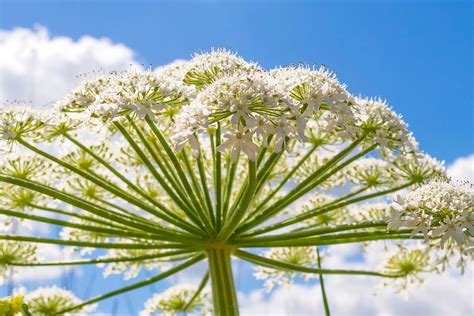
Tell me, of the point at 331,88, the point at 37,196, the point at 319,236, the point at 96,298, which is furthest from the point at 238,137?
the point at 37,196

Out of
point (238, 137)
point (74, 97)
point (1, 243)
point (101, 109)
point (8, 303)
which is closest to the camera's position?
point (8, 303)

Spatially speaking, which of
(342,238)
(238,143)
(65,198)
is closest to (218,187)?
(342,238)

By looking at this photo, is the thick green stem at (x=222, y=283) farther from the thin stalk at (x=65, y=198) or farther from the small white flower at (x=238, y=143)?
the small white flower at (x=238, y=143)

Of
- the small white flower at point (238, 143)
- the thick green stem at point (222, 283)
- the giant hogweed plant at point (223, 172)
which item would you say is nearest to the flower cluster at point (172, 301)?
the giant hogweed plant at point (223, 172)

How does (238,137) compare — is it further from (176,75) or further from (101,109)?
(176,75)

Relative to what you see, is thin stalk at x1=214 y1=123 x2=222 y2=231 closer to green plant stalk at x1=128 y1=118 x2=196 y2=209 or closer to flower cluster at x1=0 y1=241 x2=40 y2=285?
green plant stalk at x1=128 y1=118 x2=196 y2=209

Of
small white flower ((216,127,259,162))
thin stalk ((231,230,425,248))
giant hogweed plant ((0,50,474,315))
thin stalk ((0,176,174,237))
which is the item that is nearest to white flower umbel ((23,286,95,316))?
giant hogweed plant ((0,50,474,315))

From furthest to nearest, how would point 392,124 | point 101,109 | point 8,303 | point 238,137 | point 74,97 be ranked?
point 392,124 < point 74,97 < point 101,109 < point 238,137 < point 8,303
